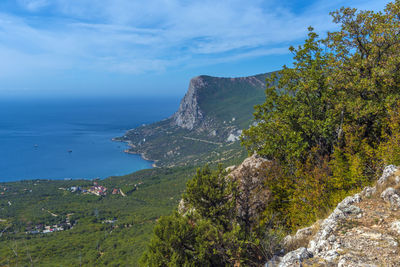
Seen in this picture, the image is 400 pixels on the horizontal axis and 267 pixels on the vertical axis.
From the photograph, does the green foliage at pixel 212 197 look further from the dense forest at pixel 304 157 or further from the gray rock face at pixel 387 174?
the gray rock face at pixel 387 174

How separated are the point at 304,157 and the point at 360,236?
37.6ft

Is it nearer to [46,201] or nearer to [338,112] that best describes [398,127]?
[338,112]

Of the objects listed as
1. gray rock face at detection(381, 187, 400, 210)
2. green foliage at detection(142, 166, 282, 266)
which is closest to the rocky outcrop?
gray rock face at detection(381, 187, 400, 210)

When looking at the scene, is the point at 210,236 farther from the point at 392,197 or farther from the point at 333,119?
the point at 333,119

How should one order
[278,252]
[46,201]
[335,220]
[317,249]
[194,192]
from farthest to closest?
[46,201] → [194,192] → [278,252] → [335,220] → [317,249]

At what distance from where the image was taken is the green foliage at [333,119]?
13.6 m

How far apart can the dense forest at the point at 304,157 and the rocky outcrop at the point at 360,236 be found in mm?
2709

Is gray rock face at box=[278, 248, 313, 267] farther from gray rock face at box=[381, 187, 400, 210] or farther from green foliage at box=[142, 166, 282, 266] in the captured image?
gray rock face at box=[381, 187, 400, 210]

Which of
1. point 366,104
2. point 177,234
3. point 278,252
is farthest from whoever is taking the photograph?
point 366,104

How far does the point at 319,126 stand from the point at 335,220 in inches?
384

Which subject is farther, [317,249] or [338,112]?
[338,112]

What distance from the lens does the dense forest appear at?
11.5 meters

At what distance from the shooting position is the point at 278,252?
10.1 metres

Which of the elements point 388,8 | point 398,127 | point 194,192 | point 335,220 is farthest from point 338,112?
→ point 194,192
